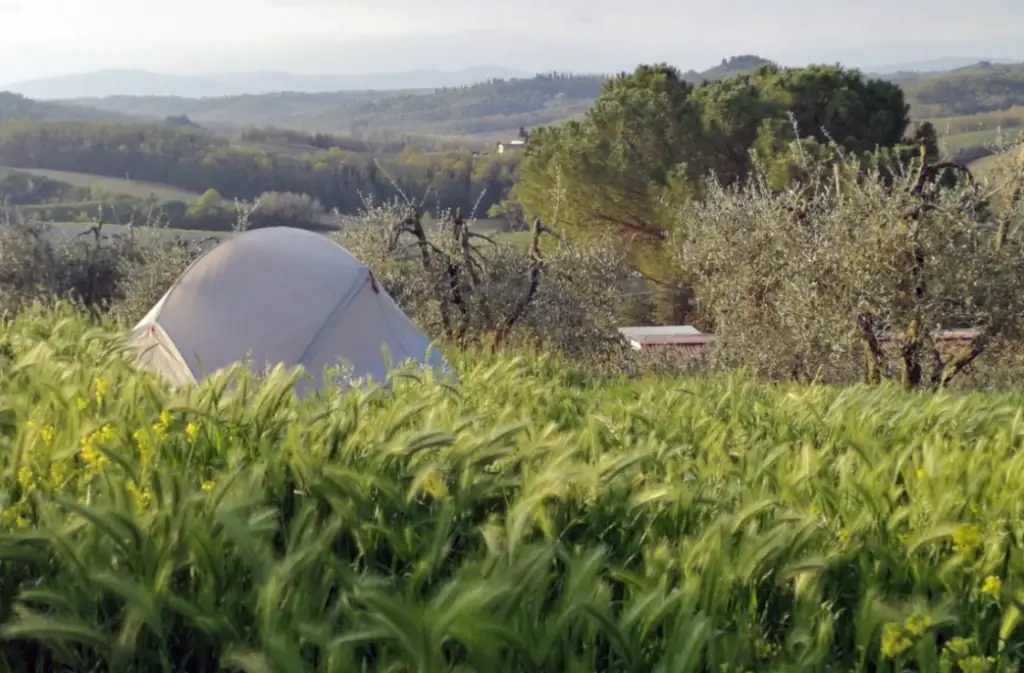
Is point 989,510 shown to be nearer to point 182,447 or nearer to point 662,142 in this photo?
point 182,447

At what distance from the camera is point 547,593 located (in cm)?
197

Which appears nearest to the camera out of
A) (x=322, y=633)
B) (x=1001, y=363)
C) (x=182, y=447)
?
(x=322, y=633)

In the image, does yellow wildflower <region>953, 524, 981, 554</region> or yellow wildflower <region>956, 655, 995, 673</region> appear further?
yellow wildflower <region>953, 524, 981, 554</region>

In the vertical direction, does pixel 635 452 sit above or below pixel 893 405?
above

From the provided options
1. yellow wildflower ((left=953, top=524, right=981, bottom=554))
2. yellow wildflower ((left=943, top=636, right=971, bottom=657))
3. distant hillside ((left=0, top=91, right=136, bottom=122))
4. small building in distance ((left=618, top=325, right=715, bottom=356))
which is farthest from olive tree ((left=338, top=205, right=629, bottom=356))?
distant hillside ((left=0, top=91, right=136, bottom=122))

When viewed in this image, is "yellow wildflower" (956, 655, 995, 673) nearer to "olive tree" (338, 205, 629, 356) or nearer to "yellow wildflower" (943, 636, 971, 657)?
"yellow wildflower" (943, 636, 971, 657)

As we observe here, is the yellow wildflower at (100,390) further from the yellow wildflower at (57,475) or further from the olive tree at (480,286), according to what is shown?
the olive tree at (480,286)

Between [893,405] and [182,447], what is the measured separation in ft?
11.6

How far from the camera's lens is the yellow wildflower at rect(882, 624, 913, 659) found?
187 centimetres

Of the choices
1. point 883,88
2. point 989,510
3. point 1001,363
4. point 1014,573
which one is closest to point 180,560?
point 1014,573

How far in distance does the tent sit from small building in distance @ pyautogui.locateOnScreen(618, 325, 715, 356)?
10730 millimetres

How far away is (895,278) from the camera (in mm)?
12406

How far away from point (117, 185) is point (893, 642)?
71825 mm

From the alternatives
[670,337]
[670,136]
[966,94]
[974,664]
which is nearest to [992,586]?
[974,664]
